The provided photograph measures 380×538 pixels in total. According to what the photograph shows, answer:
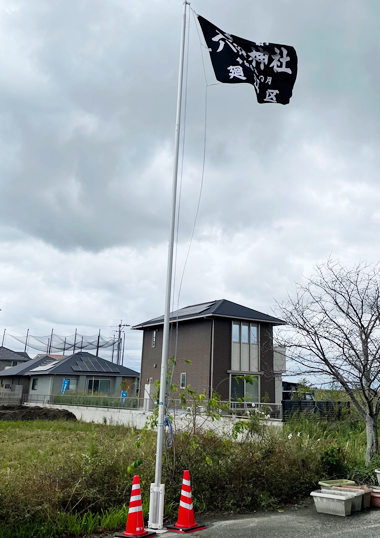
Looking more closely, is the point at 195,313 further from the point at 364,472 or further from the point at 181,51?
the point at 181,51

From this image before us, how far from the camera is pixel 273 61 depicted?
9.64m

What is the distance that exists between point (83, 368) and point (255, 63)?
4007 cm

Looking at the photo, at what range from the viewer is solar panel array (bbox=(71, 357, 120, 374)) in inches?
1771

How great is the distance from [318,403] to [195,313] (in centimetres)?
A: 1069

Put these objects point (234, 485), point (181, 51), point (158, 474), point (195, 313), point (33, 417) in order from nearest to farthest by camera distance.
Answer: point (158, 474)
point (234, 485)
point (181, 51)
point (195, 313)
point (33, 417)

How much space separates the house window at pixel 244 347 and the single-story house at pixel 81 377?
17275mm

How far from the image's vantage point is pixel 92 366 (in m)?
46.3

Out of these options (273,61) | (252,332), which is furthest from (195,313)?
(273,61)

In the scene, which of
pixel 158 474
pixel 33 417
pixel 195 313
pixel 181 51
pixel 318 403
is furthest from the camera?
pixel 33 417

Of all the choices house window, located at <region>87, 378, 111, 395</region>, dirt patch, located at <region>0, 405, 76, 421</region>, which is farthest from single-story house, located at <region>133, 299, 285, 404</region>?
house window, located at <region>87, 378, 111, 395</region>

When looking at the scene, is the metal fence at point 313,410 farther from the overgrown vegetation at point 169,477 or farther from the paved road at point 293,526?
the paved road at point 293,526

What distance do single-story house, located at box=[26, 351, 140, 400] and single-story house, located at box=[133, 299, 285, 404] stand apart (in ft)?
50.3

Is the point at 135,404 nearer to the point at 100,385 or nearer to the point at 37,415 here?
the point at 37,415

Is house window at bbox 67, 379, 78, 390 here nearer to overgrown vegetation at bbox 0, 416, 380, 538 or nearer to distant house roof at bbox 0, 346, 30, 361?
distant house roof at bbox 0, 346, 30, 361
